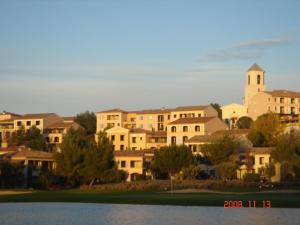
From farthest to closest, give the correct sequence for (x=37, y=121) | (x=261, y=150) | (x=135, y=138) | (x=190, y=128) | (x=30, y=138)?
1. (x=37, y=121)
2. (x=135, y=138)
3. (x=30, y=138)
4. (x=190, y=128)
5. (x=261, y=150)

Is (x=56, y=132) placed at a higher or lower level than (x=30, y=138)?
higher

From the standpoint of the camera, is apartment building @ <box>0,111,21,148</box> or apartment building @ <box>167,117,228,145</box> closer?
apartment building @ <box>167,117,228,145</box>

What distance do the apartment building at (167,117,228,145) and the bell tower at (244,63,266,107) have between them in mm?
28741

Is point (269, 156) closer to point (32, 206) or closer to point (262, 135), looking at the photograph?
point (262, 135)

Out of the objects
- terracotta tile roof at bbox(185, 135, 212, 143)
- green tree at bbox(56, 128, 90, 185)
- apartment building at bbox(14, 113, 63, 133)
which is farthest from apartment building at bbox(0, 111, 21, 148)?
green tree at bbox(56, 128, 90, 185)

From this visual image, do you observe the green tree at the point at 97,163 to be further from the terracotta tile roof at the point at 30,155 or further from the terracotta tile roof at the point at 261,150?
the terracotta tile roof at the point at 261,150

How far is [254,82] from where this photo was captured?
17850 cm

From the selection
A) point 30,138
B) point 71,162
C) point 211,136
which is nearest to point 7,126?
point 30,138

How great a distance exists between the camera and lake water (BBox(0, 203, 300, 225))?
46.9m

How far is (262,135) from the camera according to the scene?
138125 mm

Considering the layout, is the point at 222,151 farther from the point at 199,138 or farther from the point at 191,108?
the point at 191,108

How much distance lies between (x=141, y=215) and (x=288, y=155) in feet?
183

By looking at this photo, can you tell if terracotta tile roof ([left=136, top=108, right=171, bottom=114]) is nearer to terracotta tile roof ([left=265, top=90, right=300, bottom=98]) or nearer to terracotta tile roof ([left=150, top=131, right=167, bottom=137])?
terracotta tile roof ([left=150, top=131, right=167, bottom=137])

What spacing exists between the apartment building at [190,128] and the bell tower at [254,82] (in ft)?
94.3
